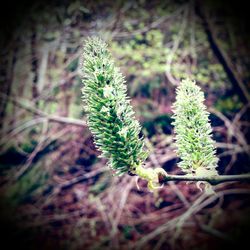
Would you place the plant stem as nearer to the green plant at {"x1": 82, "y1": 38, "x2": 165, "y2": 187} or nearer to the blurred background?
the green plant at {"x1": 82, "y1": 38, "x2": 165, "y2": 187}

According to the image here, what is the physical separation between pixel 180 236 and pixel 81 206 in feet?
4.00

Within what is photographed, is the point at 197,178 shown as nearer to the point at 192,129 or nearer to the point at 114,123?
the point at 192,129

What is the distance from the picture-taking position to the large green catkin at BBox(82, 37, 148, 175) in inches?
27.8

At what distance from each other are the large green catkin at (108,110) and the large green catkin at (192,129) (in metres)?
0.15

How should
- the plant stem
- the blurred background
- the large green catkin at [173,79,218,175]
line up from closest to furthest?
1. the plant stem
2. the large green catkin at [173,79,218,175]
3. the blurred background

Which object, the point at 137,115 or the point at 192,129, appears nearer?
the point at 192,129

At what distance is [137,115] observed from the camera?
362 cm

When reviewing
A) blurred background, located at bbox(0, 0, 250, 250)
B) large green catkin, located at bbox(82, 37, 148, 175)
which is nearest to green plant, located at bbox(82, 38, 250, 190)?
large green catkin, located at bbox(82, 37, 148, 175)

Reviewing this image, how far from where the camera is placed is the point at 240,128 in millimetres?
3320

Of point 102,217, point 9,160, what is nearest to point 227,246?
point 102,217

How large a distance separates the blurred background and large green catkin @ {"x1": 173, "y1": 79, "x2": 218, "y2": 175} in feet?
5.86

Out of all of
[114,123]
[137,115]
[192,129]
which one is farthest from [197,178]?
[137,115]

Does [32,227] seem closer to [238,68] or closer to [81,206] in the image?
[81,206]

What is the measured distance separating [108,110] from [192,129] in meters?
0.25
